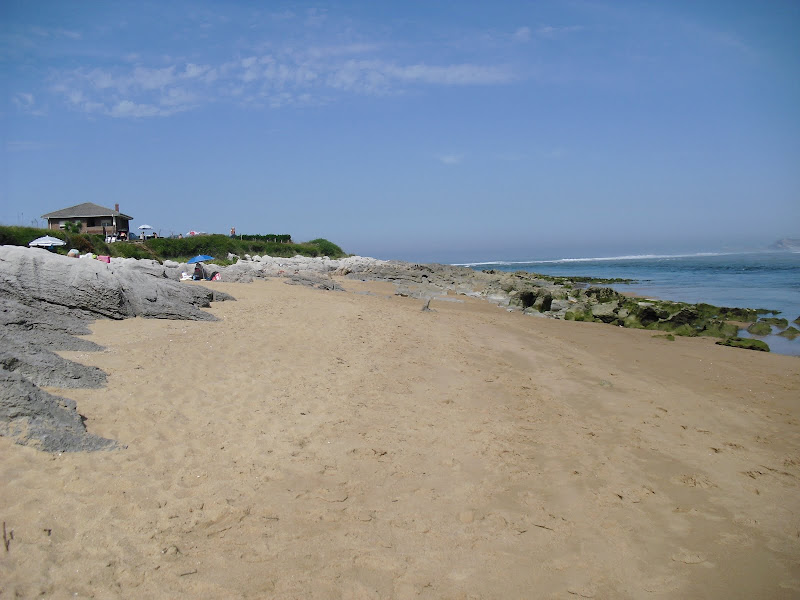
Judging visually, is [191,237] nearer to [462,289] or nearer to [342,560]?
[462,289]

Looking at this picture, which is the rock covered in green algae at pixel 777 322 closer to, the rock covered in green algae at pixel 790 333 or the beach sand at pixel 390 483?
the rock covered in green algae at pixel 790 333

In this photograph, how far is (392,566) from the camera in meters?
3.71

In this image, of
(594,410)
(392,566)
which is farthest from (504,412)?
(392,566)

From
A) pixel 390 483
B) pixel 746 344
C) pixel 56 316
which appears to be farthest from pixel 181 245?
pixel 390 483

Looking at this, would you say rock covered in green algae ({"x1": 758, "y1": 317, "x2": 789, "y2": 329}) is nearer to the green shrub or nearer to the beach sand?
the beach sand

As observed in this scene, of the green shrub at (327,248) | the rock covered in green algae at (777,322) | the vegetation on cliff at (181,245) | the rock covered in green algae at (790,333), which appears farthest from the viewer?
the green shrub at (327,248)

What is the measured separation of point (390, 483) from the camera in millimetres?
4867

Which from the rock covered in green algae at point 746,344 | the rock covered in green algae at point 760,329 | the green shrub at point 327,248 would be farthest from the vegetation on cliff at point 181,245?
the rock covered in green algae at point 760,329

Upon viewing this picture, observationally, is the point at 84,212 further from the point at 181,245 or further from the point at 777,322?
the point at 777,322

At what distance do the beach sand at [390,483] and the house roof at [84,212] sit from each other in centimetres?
3592

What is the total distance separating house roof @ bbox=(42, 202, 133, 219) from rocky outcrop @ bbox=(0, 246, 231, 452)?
106ft

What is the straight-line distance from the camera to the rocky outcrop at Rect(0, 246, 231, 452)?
4.36m

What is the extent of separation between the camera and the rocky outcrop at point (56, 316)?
4359mm

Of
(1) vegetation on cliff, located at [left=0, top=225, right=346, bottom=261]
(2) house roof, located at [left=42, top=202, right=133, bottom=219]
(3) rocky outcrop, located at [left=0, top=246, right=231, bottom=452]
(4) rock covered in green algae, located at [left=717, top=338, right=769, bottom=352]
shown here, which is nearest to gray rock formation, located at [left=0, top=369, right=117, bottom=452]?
(3) rocky outcrop, located at [left=0, top=246, right=231, bottom=452]
